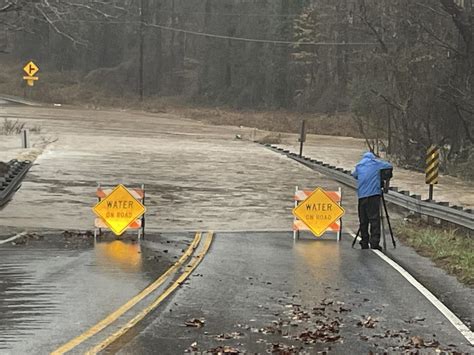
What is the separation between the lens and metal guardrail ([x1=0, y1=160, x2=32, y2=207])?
21.3m

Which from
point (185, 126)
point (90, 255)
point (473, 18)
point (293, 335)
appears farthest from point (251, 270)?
point (185, 126)

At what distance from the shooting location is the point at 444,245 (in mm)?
15445

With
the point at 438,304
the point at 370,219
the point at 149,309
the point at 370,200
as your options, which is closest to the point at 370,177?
the point at 370,200

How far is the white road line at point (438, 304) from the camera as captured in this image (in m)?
8.65

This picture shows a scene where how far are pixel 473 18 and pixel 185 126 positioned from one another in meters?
31.7

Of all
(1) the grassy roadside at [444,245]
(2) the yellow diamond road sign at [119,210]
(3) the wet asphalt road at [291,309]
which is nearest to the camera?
(3) the wet asphalt road at [291,309]

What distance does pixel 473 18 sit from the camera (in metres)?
35.0

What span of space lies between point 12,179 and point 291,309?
1615cm

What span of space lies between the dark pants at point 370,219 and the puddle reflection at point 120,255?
409 centimetres

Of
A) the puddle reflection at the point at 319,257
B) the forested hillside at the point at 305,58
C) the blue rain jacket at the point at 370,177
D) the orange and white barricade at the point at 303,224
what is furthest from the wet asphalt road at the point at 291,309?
the forested hillside at the point at 305,58

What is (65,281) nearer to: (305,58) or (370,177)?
(370,177)

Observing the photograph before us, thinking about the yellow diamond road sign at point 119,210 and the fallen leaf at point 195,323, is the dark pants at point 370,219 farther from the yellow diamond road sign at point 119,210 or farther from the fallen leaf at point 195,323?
the fallen leaf at point 195,323

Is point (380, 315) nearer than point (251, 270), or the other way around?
point (380, 315)

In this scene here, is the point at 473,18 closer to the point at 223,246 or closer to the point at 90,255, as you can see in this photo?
the point at 223,246
